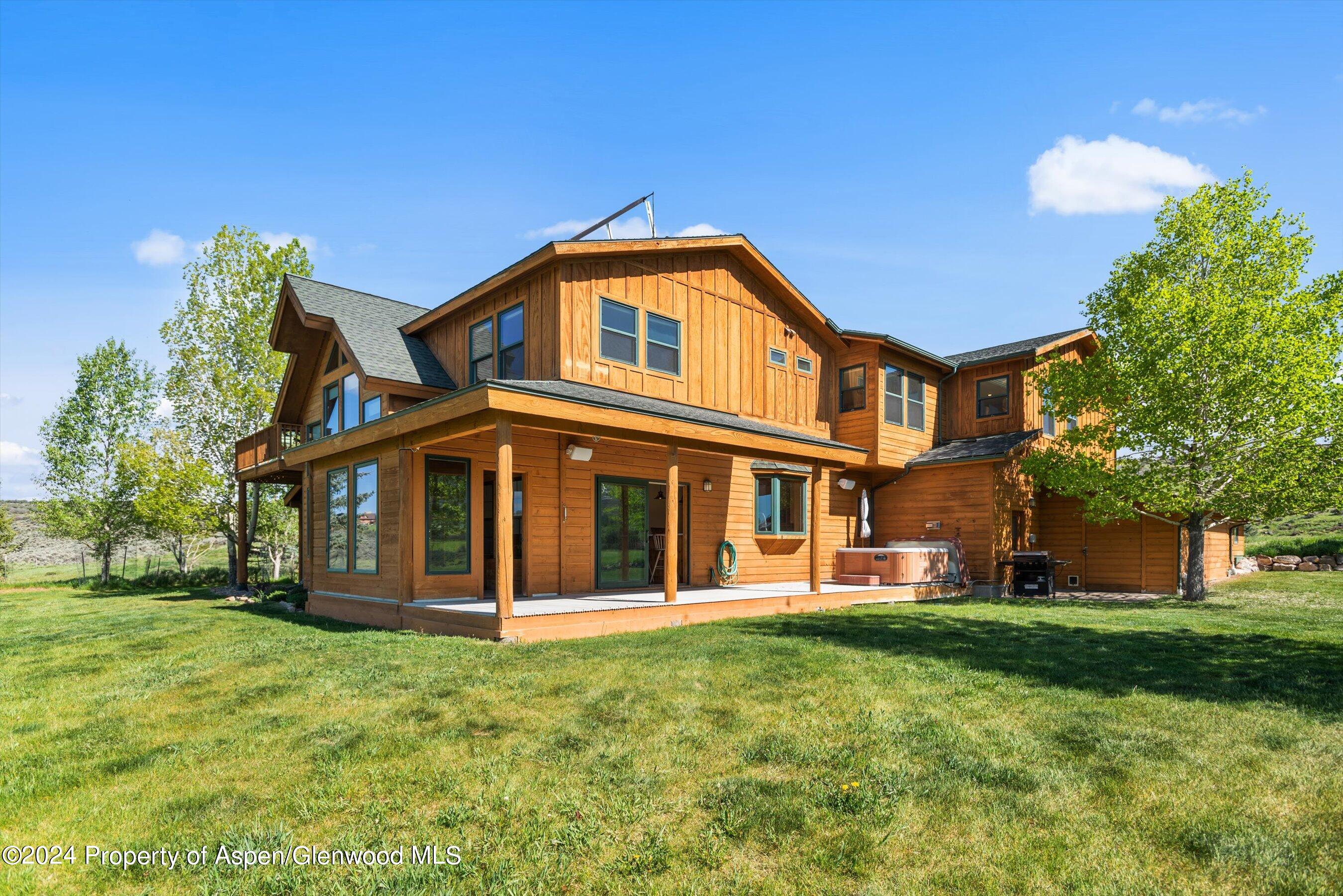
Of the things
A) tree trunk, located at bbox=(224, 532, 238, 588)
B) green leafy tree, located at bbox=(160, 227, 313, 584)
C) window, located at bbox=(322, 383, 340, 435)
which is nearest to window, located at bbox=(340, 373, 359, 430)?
window, located at bbox=(322, 383, 340, 435)

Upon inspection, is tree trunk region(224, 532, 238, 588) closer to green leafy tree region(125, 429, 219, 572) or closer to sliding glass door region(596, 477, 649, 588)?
green leafy tree region(125, 429, 219, 572)

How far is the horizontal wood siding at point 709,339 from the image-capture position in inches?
460

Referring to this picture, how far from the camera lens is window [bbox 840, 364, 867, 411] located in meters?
16.7

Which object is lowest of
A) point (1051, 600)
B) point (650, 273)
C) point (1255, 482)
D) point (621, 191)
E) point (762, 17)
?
point (1051, 600)

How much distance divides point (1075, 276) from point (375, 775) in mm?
17793

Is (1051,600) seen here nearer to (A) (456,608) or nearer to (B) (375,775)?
(A) (456,608)

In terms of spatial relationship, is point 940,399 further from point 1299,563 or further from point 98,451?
point 98,451

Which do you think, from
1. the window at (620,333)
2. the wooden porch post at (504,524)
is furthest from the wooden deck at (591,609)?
the window at (620,333)

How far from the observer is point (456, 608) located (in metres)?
9.28

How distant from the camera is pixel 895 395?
17141mm

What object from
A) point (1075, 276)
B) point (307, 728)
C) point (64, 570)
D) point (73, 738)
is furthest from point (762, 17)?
point (64, 570)

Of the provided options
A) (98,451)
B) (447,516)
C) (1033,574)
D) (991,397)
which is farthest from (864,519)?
(98,451)

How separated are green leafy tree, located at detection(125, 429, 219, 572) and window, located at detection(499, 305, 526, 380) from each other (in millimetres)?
14252

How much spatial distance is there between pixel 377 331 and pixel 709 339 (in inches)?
271
